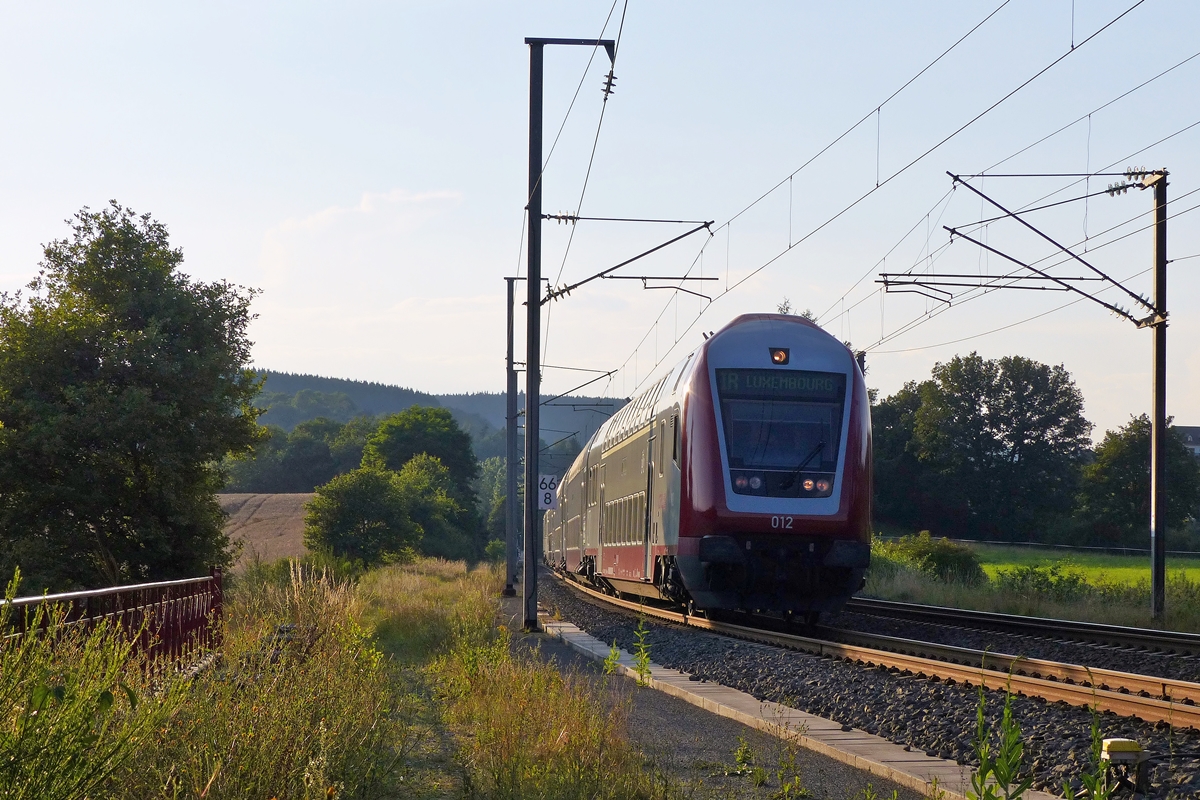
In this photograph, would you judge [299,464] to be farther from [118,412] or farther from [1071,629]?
[1071,629]

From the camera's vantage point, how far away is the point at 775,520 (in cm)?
1702

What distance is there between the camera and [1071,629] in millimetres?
17766

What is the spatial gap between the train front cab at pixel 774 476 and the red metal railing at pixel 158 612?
6.63 meters

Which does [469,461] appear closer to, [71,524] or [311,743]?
[71,524]

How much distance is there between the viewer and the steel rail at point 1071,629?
15.7 meters

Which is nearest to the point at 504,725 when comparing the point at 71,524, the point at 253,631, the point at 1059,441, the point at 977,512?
the point at 253,631

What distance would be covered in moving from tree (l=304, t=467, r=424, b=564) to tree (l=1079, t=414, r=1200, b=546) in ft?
134

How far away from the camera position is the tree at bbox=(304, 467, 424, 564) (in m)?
56.2

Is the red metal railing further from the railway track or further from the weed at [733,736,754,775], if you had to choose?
the railway track

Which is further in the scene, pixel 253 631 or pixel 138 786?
pixel 253 631

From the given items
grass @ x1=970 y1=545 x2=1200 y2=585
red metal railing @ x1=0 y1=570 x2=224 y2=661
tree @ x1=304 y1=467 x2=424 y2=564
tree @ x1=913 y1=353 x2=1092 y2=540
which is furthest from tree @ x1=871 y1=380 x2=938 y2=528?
red metal railing @ x1=0 y1=570 x2=224 y2=661

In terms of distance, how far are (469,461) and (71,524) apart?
3462 inches

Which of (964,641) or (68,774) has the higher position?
(68,774)

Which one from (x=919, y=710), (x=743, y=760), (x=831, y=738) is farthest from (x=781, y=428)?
(x=743, y=760)
